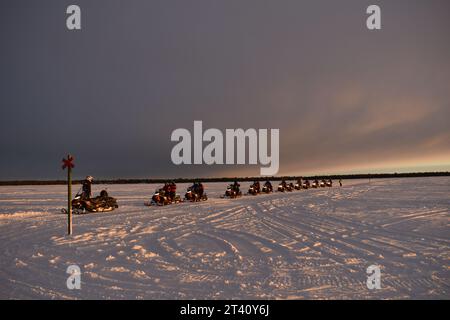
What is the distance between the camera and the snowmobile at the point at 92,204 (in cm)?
1683

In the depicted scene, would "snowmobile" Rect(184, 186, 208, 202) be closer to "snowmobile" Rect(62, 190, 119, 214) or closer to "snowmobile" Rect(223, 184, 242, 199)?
"snowmobile" Rect(223, 184, 242, 199)

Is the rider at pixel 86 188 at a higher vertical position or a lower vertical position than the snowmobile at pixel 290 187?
higher

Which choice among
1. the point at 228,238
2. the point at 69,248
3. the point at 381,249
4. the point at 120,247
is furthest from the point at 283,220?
the point at 69,248

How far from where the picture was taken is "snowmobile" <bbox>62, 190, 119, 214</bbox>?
16828mm

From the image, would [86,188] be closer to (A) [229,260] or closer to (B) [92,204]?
(B) [92,204]

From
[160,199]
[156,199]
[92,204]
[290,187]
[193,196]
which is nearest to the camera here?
[92,204]

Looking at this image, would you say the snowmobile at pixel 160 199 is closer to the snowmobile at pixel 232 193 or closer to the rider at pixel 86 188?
the rider at pixel 86 188

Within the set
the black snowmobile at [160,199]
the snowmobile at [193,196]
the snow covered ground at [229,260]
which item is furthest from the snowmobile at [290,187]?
the snow covered ground at [229,260]

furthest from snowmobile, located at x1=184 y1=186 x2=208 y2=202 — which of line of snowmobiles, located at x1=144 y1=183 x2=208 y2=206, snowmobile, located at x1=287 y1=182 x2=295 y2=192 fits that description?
snowmobile, located at x1=287 y1=182 x2=295 y2=192

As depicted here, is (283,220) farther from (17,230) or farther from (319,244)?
(17,230)

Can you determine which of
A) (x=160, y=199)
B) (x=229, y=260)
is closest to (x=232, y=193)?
(x=160, y=199)

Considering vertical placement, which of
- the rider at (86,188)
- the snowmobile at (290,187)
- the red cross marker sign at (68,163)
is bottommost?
the snowmobile at (290,187)

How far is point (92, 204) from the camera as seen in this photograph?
680 inches
